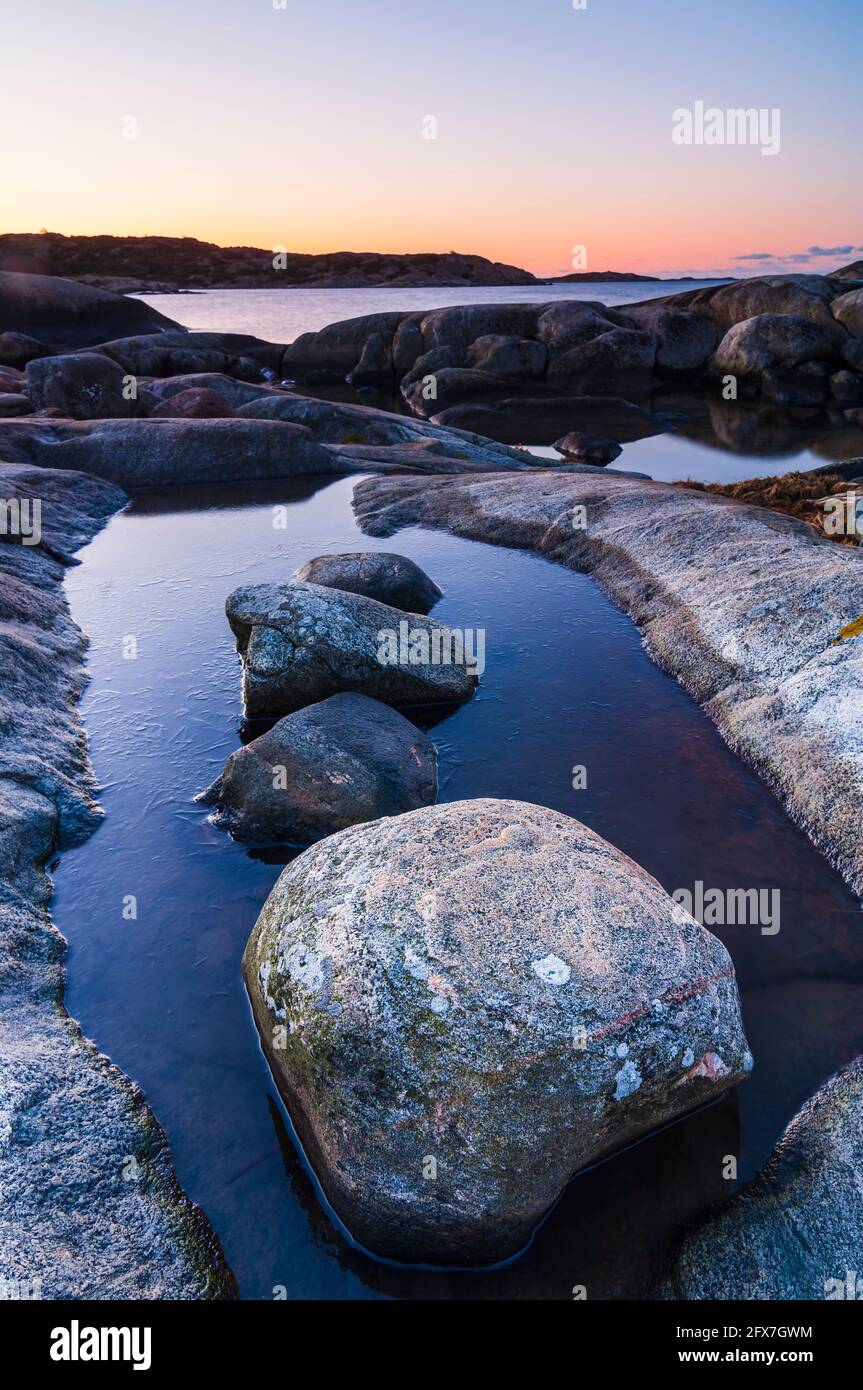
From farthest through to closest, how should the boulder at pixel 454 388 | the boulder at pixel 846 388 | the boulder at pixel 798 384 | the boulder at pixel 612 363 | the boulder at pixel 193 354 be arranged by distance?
the boulder at pixel 612 363
the boulder at pixel 193 354
the boulder at pixel 454 388
the boulder at pixel 798 384
the boulder at pixel 846 388

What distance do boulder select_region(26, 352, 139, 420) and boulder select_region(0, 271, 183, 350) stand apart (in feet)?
129

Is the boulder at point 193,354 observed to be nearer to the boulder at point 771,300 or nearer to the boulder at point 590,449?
the boulder at point 590,449

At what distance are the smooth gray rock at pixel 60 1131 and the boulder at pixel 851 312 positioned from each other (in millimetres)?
64447

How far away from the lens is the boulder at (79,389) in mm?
41656

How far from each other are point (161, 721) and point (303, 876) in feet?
24.0

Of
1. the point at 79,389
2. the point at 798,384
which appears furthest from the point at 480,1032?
the point at 798,384

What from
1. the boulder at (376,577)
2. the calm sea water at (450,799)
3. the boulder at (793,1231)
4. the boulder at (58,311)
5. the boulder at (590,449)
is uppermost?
the boulder at (58,311)

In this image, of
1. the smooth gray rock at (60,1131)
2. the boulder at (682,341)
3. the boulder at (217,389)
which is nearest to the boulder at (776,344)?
the boulder at (682,341)

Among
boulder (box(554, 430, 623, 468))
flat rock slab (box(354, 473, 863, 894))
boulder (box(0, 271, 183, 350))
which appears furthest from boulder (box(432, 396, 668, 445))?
boulder (box(0, 271, 183, 350))

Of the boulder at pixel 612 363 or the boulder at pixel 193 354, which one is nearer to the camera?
the boulder at pixel 193 354

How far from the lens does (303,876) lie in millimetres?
9000

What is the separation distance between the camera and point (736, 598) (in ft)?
55.5

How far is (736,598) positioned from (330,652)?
306 inches
